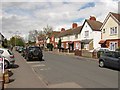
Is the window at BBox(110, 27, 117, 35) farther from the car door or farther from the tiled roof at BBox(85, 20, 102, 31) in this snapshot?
the car door

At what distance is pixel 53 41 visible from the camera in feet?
294

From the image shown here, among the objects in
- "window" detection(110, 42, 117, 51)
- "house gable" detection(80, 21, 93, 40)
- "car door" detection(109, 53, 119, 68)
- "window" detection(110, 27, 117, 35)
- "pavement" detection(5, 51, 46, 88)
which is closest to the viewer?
"pavement" detection(5, 51, 46, 88)

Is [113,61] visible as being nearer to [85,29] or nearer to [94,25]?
[94,25]

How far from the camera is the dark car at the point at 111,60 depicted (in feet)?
58.9

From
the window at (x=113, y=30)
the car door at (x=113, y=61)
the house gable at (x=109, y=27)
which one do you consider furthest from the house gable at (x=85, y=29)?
the car door at (x=113, y=61)

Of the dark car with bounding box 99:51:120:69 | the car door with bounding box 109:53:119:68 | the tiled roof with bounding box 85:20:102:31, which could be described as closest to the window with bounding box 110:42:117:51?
the tiled roof with bounding box 85:20:102:31

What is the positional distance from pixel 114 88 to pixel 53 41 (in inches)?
3138

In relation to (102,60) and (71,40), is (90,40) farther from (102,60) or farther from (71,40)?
(102,60)

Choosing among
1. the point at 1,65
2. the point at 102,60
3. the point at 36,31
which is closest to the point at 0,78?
the point at 1,65

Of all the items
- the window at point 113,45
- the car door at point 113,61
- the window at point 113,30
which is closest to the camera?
the car door at point 113,61

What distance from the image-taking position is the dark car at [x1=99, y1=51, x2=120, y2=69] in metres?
17.9

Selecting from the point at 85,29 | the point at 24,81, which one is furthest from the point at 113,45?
the point at 24,81

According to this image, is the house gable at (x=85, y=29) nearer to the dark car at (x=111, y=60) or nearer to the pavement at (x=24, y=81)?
the dark car at (x=111, y=60)

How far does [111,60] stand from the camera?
1870 centimetres
